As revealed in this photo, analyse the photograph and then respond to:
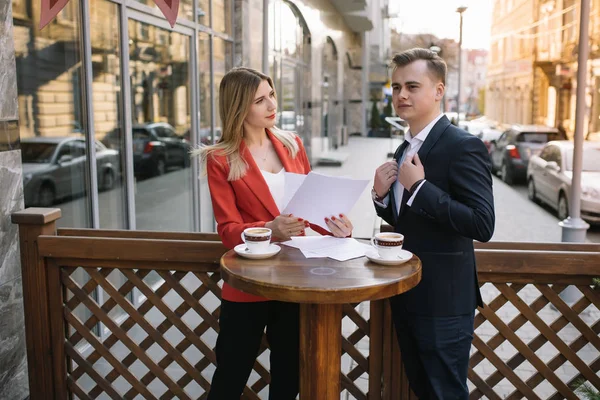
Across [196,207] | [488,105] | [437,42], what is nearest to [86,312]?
[196,207]

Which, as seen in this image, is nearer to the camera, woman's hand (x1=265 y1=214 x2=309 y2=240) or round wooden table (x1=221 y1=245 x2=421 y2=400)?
round wooden table (x1=221 y1=245 x2=421 y2=400)

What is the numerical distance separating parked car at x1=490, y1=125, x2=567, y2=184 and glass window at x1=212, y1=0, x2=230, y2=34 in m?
9.66

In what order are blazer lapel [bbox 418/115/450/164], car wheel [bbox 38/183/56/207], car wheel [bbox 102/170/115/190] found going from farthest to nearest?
car wheel [bbox 102/170/115/190] → car wheel [bbox 38/183/56/207] → blazer lapel [bbox 418/115/450/164]

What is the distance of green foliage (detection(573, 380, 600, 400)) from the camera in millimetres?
2664

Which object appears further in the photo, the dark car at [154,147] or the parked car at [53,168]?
the dark car at [154,147]

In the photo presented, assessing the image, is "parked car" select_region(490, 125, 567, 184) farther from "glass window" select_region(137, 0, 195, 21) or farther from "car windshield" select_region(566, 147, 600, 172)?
"glass window" select_region(137, 0, 195, 21)

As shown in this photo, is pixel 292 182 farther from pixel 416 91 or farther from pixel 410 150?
pixel 416 91

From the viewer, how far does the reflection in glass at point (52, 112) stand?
13.6ft

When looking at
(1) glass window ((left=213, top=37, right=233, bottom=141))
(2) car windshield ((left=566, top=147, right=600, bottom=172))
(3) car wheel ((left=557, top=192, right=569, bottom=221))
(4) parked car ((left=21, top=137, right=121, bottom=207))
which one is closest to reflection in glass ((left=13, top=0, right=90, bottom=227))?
(4) parked car ((left=21, top=137, right=121, bottom=207))

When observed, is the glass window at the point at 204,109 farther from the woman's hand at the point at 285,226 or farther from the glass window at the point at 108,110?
the woman's hand at the point at 285,226

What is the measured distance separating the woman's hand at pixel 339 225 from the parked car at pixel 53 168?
246cm

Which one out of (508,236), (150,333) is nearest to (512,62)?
(508,236)

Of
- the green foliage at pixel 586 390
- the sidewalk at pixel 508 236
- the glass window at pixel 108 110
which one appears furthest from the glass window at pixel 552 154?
the green foliage at pixel 586 390

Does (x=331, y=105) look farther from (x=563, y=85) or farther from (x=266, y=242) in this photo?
(x=266, y=242)
